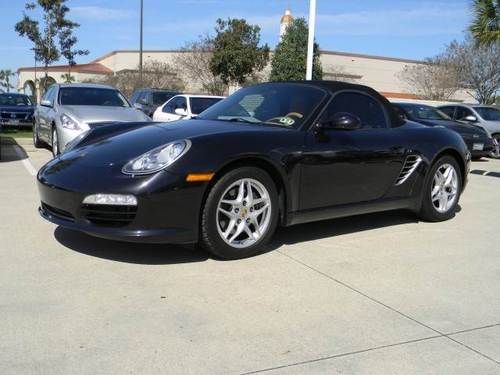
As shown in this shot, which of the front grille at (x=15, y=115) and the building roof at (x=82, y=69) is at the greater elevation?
the building roof at (x=82, y=69)

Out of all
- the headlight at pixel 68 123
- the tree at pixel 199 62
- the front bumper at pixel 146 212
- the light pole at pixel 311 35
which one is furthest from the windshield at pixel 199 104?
the tree at pixel 199 62

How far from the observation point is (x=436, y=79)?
44031 millimetres

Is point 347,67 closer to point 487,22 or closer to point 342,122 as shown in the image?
point 487,22

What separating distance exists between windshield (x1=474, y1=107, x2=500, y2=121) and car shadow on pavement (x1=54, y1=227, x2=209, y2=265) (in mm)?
13662

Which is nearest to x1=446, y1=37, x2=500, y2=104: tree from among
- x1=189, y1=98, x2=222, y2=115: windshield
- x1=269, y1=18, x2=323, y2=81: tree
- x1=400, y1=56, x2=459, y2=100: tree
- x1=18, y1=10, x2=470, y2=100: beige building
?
x1=400, y1=56, x2=459, y2=100: tree

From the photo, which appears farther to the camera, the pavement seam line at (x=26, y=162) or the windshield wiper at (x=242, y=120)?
the pavement seam line at (x=26, y=162)

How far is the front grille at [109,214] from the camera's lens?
4117 mm

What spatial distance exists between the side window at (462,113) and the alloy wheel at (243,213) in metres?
13.3

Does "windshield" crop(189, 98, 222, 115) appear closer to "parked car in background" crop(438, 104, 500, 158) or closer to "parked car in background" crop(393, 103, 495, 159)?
"parked car in background" crop(393, 103, 495, 159)

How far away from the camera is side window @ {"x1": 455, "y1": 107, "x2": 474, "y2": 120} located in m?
16.5

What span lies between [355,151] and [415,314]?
6.26 ft

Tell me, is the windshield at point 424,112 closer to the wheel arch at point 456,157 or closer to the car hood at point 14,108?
the wheel arch at point 456,157

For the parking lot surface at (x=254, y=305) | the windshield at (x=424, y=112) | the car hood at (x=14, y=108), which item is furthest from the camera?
the car hood at (x=14, y=108)

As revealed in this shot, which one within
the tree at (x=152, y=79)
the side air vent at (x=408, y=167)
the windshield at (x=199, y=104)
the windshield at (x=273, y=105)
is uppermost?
the tree at (x=152, y=79)
